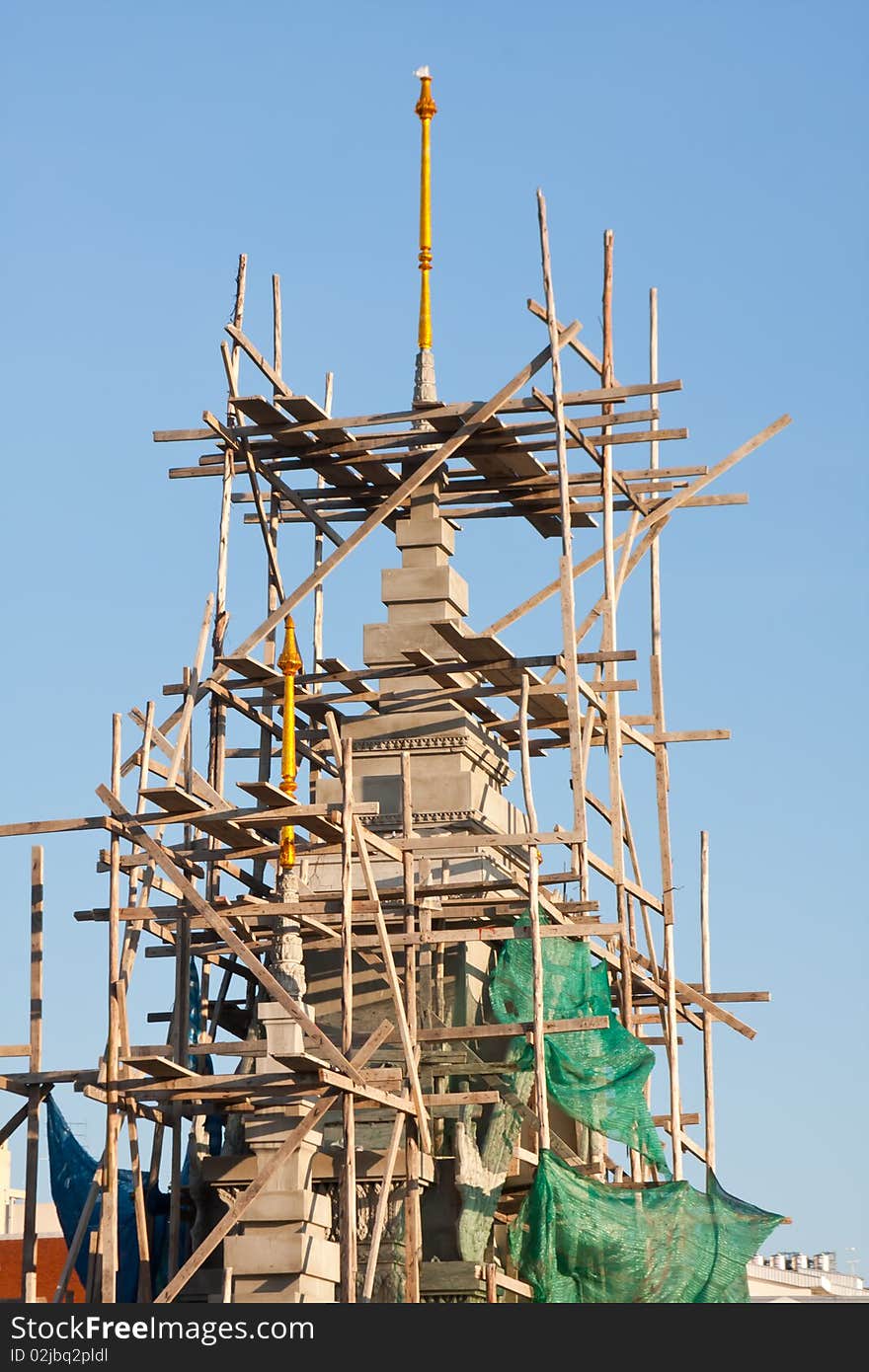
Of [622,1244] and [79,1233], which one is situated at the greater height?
[79,1233]

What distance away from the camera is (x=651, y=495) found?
132 ft

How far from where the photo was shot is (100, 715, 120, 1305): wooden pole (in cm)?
2973

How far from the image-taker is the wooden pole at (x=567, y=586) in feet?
110

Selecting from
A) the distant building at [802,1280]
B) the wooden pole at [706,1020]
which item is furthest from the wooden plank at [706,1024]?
the distant building at [802,1280]

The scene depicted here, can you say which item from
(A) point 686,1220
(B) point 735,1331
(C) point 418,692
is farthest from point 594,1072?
(B) point 735,1331

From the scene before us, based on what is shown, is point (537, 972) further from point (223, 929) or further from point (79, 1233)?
point (79, 1233)

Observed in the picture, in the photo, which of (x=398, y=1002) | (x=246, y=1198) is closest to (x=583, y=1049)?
(x=398, y=1002)

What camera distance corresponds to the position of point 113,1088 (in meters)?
30.6

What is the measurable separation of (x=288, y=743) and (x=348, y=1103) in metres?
5.07

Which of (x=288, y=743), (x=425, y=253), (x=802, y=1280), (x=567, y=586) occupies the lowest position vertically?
(x=802, y=1280)

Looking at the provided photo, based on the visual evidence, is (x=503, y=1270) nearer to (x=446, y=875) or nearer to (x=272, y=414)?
(x=446, y=875)

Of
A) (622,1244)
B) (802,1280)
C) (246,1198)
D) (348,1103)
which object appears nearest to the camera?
(246,1198)

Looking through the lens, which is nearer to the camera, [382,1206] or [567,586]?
[382,1206]

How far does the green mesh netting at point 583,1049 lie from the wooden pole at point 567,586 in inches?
44.9
